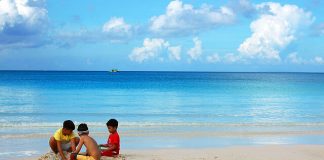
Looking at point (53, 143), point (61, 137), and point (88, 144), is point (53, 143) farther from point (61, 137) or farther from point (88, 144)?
point (88, 144)

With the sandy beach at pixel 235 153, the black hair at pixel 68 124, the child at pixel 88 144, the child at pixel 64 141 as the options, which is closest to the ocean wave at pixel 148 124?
the sandy beach at pixel 235 153

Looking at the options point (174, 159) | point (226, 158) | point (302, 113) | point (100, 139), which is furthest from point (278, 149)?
point (302, 113)

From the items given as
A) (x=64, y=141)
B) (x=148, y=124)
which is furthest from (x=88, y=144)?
(x=148, y=124)

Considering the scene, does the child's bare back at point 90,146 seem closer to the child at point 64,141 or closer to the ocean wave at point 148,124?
the child at point 64,141

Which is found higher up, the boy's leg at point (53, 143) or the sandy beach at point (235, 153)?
the boy's leg at point (53, 143)

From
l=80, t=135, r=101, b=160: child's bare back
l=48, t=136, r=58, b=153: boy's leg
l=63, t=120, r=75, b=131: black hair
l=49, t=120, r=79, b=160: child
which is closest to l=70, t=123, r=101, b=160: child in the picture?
l=80, t=135, r=101, b=160: child's bare back

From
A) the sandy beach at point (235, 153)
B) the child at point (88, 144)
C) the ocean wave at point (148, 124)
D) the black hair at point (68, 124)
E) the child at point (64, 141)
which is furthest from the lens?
the ocean wave at point (148, 124)

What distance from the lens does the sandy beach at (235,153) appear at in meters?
11.3

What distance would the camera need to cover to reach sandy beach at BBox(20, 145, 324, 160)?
1127cm

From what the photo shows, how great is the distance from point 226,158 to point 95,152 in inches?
141

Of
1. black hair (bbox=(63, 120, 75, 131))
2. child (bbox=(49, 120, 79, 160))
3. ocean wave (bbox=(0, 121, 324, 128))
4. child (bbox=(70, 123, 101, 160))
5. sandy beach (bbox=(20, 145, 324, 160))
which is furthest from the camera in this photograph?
ocean wave (bbox=(0, 121, 324, 128))

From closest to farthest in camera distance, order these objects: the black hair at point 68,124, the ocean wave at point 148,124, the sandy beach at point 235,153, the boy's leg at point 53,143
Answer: the black hair at point 68,124 < the boy's leg at point 53,143 < the sandy beach at point 235,153 < the ocean wave at point 148,124

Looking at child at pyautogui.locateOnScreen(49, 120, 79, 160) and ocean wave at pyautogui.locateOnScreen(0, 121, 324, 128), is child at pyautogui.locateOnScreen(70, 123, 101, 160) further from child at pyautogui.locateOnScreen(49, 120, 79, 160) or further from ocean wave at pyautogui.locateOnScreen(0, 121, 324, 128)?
ocean wave at pyautogui.locateOnScreen(0, 121, 324, 128)

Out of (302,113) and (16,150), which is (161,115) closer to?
(302,113)
